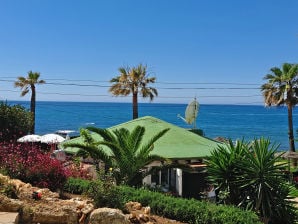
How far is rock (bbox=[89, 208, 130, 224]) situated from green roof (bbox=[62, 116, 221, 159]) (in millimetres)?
4437

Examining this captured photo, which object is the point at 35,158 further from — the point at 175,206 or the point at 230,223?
the point at 230,223

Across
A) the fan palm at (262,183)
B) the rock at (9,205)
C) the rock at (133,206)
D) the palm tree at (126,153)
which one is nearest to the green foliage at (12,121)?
the palm tree at (126,153)

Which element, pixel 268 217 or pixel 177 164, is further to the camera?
pixel 177 164

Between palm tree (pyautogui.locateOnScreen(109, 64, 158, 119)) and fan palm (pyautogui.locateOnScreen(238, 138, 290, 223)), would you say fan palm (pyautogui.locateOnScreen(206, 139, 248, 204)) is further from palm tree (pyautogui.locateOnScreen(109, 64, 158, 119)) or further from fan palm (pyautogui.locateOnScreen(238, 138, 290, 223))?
palm tree (pyautogui.locateOnScreen(109, 64, 158, 119))

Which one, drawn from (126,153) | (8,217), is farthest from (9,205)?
(126,153)

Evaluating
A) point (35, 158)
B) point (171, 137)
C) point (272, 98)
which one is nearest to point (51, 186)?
point (35, 158)

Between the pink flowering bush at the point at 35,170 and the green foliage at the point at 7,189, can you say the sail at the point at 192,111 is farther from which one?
the green foliage at the point at 7,189

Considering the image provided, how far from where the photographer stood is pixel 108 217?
7754mm

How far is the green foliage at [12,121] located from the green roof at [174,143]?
9.82 meters

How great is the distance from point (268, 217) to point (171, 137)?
4.31 metres

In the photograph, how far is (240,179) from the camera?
423 inches

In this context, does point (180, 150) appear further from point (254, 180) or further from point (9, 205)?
point (9, 205)

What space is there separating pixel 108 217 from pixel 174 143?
578 centimetres

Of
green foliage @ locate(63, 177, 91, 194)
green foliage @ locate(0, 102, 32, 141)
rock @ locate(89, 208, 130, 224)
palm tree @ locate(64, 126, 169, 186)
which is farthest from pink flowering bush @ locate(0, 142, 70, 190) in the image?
green foliage @ locate(0, 102, 32, 141)
